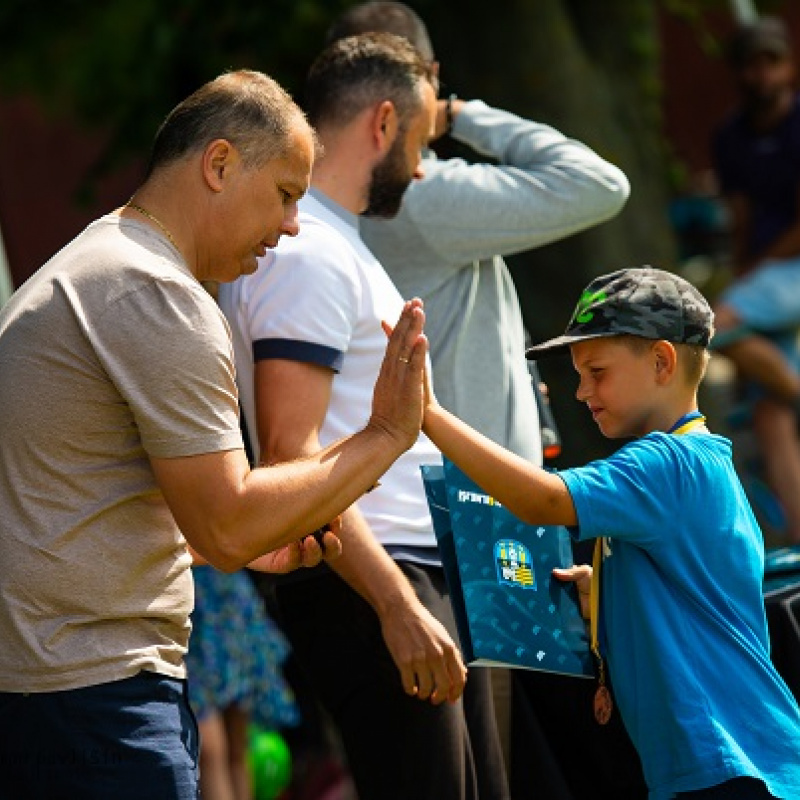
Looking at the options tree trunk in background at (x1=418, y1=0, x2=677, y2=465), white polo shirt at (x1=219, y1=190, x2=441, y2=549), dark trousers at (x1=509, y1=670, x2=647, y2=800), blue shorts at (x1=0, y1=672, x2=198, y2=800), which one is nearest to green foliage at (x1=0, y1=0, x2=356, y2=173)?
tree trunk in background at (x1=418, y1=0, x2=677, y2=465)

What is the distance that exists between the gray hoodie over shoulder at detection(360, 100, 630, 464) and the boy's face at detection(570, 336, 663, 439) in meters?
0.63

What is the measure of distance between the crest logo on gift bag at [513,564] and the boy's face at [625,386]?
12.1 inches

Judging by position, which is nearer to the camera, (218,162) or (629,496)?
(218,162)

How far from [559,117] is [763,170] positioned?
4.97 ft

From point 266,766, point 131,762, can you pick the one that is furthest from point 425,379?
point 266,766

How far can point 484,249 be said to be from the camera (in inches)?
165

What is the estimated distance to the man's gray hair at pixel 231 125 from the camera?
124 inches

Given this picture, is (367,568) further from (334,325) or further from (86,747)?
(86,747)

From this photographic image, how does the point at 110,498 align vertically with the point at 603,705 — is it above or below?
above

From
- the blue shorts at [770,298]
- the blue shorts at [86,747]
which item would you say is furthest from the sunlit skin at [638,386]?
the blue shorts at [770,298]

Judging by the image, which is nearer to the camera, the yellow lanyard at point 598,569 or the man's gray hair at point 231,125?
the man's gray hair at point 231,125

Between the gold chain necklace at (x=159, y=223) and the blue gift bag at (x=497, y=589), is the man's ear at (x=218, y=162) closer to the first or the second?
the gold chain necklace at (x=159, y=223)

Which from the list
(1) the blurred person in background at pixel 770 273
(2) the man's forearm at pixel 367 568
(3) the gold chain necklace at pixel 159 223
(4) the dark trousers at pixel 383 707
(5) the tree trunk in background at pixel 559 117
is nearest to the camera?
(3) the gold chain necklace at pixel 159 223

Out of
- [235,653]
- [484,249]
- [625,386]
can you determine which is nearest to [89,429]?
[625,386]
